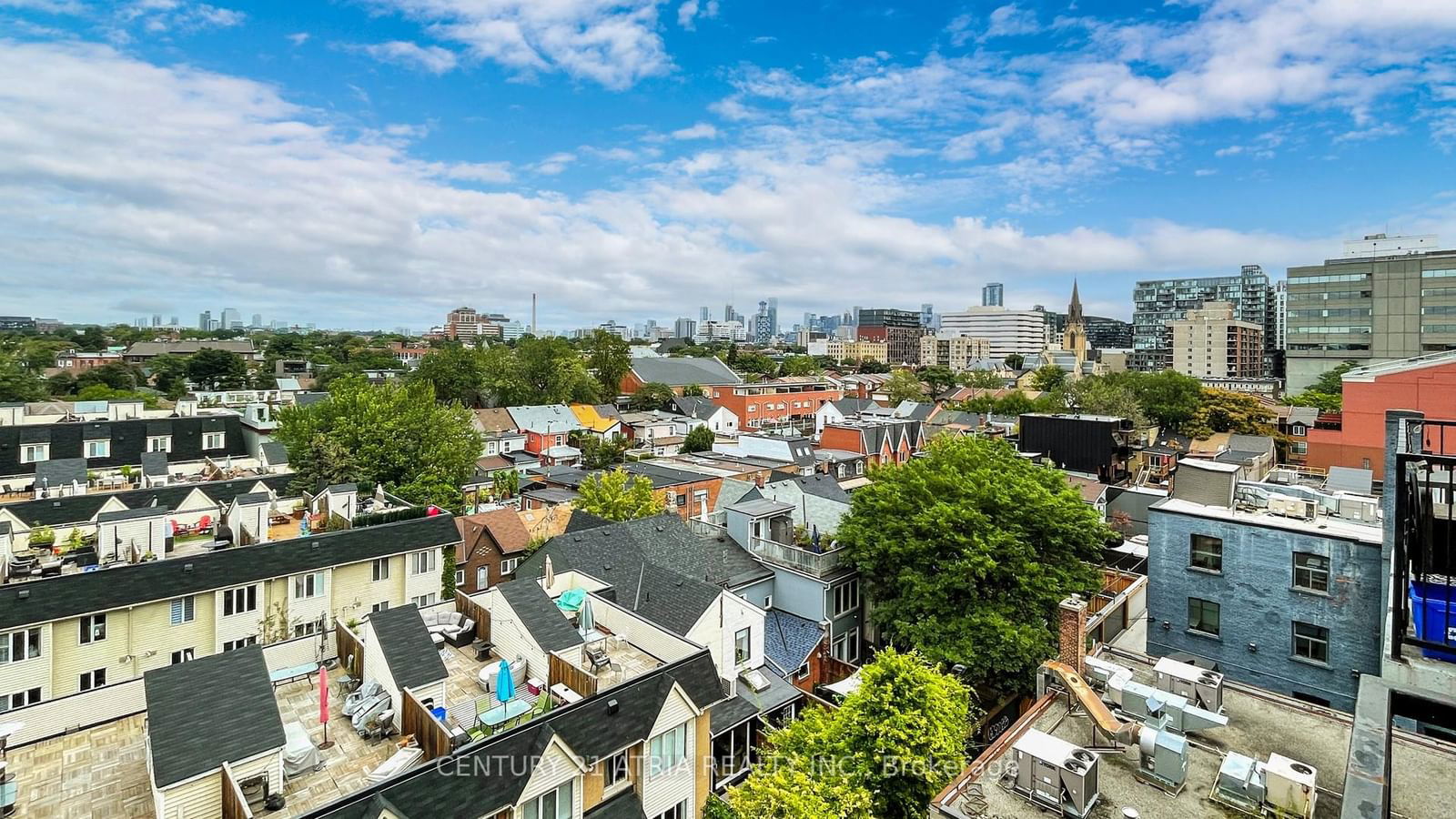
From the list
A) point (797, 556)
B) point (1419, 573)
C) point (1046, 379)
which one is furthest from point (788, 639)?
point (1046, 379)

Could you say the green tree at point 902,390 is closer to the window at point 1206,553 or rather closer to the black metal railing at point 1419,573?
the window at point 1206,553

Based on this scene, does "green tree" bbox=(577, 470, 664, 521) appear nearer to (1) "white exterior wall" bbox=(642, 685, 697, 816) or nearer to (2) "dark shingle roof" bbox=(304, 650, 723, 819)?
(1) "white exterior wall" bbox=(642, 685, 697, 816)

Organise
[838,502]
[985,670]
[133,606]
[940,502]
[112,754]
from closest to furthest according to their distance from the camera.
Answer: [112,754]
[133,606]
[985,670]
[940,502]
[838,502]

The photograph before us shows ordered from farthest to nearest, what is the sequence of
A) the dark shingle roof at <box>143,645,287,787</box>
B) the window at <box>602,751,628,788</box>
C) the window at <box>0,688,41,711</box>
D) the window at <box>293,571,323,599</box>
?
the window at <box>293,571,323,599</box>
the window at <box>0,688,41,711</box>
the window at <box>602,751,628,788</box>
the dark shingle roof at <box>143,645,287,787</box>

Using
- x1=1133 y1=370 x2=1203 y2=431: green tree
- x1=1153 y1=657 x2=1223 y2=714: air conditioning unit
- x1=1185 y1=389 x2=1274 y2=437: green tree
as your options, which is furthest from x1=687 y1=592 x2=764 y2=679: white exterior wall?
x1=1133 y1=370 x2=1203 y2=431: green tree

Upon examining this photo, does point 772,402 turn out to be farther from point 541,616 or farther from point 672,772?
point 672,772

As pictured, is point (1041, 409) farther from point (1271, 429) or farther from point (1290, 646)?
point (1290, 646)

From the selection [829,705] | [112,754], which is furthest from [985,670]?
[112,754]
